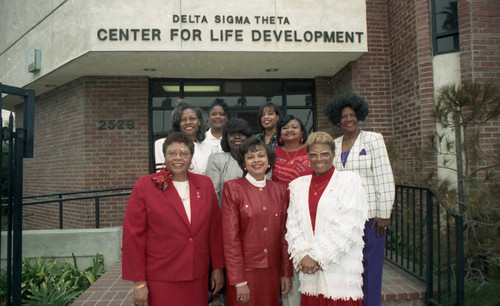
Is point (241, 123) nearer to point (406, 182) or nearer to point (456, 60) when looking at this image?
point (406, 182)

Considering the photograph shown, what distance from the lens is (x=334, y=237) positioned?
2473 millimetres

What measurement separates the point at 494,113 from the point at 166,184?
385cm

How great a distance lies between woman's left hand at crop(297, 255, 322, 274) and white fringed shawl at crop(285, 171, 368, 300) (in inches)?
1.0

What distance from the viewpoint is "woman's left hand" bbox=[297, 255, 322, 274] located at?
2.50 m

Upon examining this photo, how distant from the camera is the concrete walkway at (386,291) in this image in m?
3.74

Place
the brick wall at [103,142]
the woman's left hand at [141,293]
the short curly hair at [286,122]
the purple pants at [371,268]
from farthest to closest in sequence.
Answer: the brick wall at [103,142]
the short curly hair at [286,122]
the purple pants at [371,268]
the woman's left hand at [141,293]

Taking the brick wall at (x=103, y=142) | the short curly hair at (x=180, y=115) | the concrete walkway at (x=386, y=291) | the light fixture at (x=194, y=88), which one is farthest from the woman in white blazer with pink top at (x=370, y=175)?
the brick wall at (x=103, y=142)

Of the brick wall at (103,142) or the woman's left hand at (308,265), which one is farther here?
the brick wall at (103,142)

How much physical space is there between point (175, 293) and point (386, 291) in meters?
2.38

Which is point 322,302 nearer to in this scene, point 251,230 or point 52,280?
point 251,230

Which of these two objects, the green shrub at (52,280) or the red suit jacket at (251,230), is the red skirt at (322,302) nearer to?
the red suit jacket at (251,230)

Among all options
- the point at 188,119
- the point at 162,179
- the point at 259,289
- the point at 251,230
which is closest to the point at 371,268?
the point at 259,289

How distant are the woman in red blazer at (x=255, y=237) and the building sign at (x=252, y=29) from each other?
12.9ft

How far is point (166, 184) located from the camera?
2.49 meters
